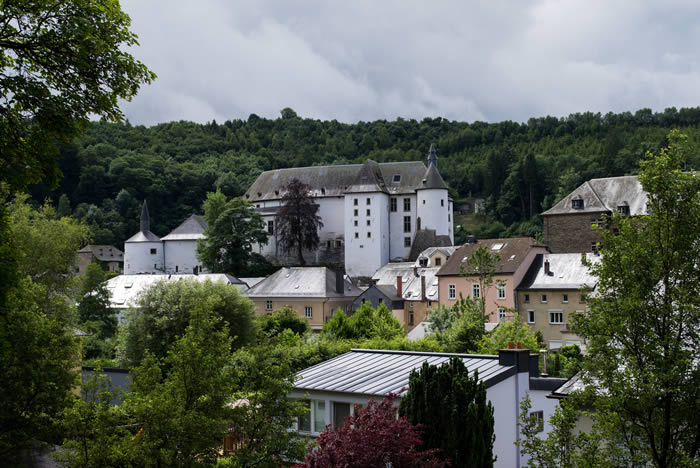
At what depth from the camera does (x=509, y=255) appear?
49.1 m

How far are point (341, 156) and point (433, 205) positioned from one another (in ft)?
211

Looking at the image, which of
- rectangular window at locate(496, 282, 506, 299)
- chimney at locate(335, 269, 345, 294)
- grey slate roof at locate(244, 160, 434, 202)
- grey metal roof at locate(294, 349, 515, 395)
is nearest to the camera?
grey metal roof at locate(294, 349, 515, 395)

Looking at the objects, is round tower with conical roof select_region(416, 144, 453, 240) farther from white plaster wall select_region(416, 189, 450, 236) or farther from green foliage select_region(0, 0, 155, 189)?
green foliage select_region(0, 0, 155, 189)

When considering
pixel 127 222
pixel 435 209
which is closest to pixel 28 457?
pixel 435 209

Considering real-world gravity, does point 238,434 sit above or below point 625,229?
below

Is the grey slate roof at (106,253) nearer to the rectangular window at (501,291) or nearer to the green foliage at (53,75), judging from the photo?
the rectangular window at (501,291)

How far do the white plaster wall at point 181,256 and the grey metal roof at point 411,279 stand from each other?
32.3 meters

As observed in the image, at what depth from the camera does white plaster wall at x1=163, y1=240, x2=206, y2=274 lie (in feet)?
299

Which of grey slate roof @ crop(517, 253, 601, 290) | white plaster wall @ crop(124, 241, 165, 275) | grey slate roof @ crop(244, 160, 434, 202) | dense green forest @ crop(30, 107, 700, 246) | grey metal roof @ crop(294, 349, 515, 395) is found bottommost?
grey metal roof @ crop(294, 349, 515, 395)

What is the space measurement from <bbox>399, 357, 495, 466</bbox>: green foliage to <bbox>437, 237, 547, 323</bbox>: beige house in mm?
31694

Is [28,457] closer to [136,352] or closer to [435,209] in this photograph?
[136,352]

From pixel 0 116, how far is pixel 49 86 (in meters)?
0.79

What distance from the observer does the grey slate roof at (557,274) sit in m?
45.2

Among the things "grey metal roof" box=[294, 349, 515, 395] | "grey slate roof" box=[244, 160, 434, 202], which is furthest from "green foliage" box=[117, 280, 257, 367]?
"grey slate roof" box=[244, 160, 434, 202]
